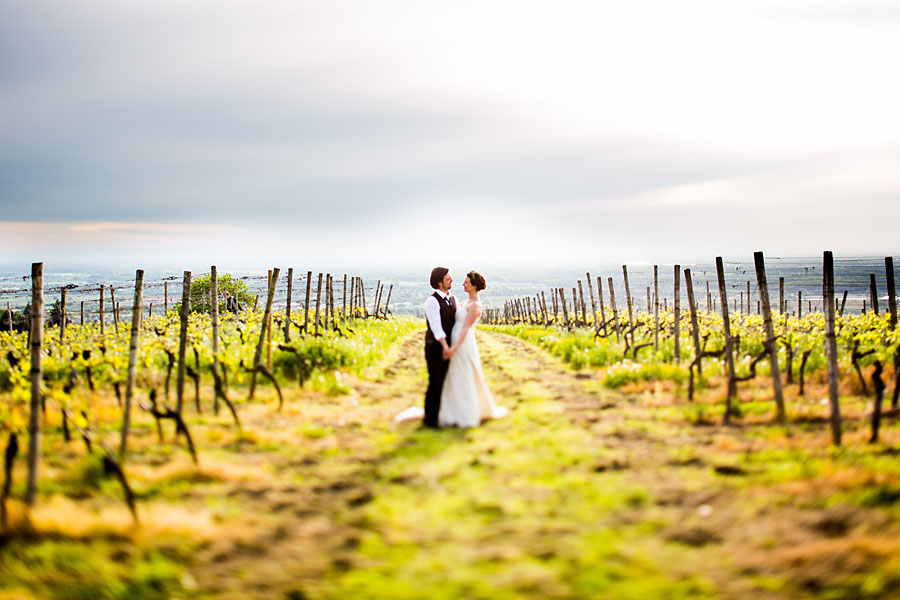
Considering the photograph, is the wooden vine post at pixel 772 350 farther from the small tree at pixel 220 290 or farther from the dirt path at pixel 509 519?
the small tree at pixel 220 290

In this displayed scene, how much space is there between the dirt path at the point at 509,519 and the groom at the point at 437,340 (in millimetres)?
508

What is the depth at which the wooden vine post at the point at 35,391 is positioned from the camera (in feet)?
14.8

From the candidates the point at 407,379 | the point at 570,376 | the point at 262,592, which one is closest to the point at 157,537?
the point at 262,592

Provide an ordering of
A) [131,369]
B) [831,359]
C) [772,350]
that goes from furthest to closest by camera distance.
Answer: [772,350] < [131,369] < [831,359]

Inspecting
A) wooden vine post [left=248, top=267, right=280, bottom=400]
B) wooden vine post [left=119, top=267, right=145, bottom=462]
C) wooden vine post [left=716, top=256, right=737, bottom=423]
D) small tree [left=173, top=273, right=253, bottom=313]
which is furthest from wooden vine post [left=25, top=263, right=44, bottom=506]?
small tree [left=173, top=273, right=253, bottom=313]

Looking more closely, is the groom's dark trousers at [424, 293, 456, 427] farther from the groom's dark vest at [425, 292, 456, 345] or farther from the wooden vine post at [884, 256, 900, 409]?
the wooden vine post at [884, 256, 900, 409]

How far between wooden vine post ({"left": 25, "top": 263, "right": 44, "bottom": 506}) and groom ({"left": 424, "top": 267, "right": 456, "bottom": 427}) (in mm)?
4210

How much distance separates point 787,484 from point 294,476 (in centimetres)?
426

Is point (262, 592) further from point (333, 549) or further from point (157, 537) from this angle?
point (157, 537)

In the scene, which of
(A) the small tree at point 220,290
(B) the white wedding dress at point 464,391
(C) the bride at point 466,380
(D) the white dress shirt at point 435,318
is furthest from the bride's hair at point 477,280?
(A) the small tree at point 220,290

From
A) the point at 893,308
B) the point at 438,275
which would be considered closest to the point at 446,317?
the point at 438,275

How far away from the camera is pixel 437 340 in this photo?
776 cm

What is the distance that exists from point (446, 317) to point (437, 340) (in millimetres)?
352

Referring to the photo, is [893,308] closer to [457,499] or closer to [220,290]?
[457,499]
